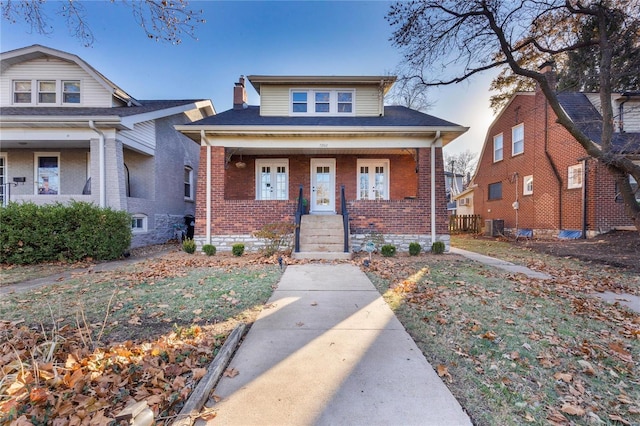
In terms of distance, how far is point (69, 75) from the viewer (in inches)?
409

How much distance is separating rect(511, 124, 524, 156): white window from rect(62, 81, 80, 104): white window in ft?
66.8

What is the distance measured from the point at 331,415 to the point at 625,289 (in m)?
6.32

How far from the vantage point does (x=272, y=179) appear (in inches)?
440

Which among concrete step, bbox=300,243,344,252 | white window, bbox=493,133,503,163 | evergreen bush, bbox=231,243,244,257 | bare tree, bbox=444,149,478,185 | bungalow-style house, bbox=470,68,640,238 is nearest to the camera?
concrete step, bbox=300,243,344,252

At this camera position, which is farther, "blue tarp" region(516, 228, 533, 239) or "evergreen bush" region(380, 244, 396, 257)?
"blue tarp" region(516, 228, 533, 239)

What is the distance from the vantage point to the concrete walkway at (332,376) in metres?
1.84

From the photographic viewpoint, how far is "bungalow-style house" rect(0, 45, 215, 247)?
29.0 feet

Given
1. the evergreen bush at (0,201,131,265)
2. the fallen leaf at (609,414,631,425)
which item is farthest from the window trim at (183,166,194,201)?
the fallen leaf at (609,414,631,425)

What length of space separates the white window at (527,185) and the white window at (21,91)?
22.2 metres

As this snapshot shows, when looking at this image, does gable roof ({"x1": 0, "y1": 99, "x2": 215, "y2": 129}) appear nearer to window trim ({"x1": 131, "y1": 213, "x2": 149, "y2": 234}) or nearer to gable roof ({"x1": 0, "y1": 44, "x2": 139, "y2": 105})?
gable roof ({"x1": 0, "y1": 44, "x2": 139, "y2": 105})

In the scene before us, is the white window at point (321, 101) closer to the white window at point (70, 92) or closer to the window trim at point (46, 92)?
the white window at point (70, 92)

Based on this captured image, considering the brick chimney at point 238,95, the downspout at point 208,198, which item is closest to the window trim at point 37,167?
the downspout at point 208,198

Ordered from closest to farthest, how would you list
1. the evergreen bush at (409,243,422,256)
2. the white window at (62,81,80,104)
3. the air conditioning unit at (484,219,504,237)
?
1. the evergreen bush at (409,243,422,256)
2. the white window at (62,81,80,104)
3. the air conditioning unit at (484,219,504,237)

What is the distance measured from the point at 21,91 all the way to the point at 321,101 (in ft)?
37.6
